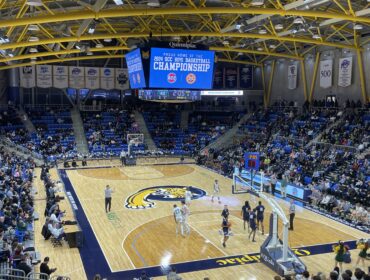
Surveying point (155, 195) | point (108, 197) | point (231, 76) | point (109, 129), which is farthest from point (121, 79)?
point (108, 197)

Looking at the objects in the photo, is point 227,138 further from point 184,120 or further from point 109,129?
point 109,129

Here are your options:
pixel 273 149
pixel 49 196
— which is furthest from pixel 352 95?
pixel 49 196

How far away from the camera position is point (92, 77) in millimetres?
44156

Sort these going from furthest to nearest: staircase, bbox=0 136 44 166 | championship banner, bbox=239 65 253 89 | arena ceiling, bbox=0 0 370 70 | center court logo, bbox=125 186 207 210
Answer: championship banner, bbox=239 65 253 89, staircase, bbox=0 136 44 166, center court logo, bbox=125 186 207 210, arena ceiling, bbox=0 0 370 70

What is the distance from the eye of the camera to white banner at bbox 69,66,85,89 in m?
43.2

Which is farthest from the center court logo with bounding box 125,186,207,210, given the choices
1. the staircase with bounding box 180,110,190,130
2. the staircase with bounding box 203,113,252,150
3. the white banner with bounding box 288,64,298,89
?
the staircase with bounding box 180,110,190,130

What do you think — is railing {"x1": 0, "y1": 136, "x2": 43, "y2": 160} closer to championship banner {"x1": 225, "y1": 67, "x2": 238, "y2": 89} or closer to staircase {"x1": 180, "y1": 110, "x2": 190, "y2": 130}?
staircase {"x1": 180, "y1": 110, "x2": 190, "y2": 130}

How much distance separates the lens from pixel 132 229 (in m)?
17.4

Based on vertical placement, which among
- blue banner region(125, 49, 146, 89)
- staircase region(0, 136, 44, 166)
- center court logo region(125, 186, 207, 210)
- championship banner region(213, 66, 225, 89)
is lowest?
center court logo region(125, 186, 207, 210)

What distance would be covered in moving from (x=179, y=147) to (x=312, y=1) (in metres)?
24.2

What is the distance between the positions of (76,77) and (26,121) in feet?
23.1

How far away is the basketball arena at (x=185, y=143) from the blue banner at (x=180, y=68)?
0.08 m

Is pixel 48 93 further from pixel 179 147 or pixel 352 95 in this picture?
pixel 352 95

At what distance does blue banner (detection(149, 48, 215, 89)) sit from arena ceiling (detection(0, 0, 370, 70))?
5.24ft
